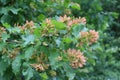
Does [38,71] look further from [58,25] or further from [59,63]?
[58,25]

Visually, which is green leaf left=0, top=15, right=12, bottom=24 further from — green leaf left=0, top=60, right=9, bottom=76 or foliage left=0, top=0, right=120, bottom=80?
green leaf left=0, top=60, right=9, bottom=76

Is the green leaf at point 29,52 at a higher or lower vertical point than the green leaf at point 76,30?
lower

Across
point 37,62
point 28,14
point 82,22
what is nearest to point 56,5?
point 28,14

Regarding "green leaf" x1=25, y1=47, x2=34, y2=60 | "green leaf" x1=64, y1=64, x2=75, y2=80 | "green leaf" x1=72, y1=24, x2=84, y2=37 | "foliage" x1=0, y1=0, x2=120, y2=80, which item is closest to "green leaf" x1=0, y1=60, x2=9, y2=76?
"foliage" x1=0, y1=0, x2=120, y2=80

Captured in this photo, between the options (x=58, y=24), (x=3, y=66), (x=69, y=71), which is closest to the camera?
(x=58, y=24)

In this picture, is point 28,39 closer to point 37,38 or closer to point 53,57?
point 37,38

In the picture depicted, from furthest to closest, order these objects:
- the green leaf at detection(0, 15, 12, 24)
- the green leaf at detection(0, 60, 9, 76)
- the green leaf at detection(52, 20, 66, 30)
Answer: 1. the green leaf at detection(0, 15, 12, 24)
2. the green leaf at detection(0, 60, 9, 76)
3. the green leaf at detection(52, 20, 66, 30)

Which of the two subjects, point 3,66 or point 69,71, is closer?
point 69,71

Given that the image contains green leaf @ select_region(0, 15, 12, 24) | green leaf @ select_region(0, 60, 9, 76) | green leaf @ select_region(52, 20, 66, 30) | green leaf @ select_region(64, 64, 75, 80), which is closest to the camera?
green leaf @ select_region(52, 20, 66, 30)

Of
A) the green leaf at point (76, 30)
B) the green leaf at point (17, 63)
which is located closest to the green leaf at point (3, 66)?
the green leaf at point (17, 63)

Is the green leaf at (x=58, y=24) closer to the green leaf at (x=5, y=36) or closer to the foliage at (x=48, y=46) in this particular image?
the foliage at (x=48, y=46)

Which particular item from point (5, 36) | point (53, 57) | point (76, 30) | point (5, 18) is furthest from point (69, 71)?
point (5, 18)

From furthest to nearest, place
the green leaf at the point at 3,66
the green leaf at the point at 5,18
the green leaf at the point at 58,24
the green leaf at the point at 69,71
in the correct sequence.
Answer: the green leaf at the point at 5,18
the green leaf at the point at 3,66
the green leaf at the point at 69,71
the green leaf at the point at 58,24

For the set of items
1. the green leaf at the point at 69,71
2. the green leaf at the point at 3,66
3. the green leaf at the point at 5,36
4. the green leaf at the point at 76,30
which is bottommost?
the green leaf at the point at 3,66
